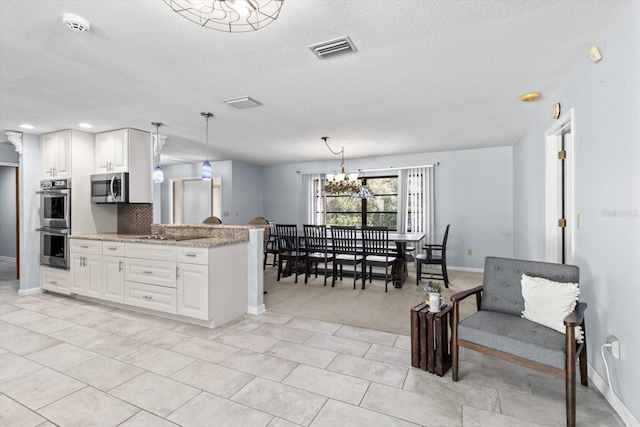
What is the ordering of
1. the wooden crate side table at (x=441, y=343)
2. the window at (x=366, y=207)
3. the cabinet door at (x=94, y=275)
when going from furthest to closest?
the window at (x=366, y=207) < the cabinet door at (x=94, y=275) < the wooden crate side table at (x=441, y=343)

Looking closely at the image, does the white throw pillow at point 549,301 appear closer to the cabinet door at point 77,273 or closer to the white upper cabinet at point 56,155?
the cabinet door at point 77,273

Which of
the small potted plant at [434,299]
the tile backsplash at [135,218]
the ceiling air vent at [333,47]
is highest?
the ceiling air vent at [333,47]

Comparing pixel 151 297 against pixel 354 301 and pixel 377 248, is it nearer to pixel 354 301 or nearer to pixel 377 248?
pixel 354 301

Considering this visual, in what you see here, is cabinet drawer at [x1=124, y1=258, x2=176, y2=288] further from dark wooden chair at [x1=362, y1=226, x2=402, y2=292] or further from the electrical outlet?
the electrical outlet

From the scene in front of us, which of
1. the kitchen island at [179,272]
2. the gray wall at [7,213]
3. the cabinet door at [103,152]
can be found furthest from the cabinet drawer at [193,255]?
the gray wall at [7,213]

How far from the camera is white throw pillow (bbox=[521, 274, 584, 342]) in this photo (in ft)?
6.49

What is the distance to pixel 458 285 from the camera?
493 cm

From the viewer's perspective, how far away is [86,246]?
403 cm

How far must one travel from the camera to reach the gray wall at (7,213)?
702cm

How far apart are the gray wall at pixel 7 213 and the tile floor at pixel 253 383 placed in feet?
18.4

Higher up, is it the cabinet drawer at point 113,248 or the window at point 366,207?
the window at point 366,207

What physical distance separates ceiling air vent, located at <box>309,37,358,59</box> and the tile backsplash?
144 inches

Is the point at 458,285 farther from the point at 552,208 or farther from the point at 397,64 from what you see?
the point at 397,64

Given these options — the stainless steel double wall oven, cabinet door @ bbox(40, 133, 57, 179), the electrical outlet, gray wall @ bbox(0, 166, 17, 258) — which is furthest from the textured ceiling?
gray wall @ bbox(0, 166, 17, 258)
